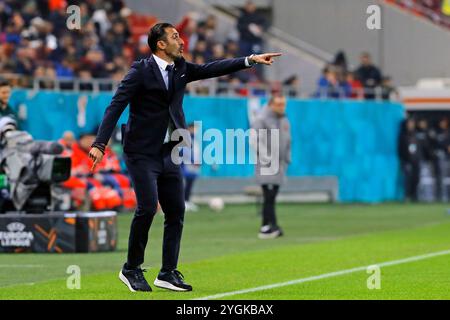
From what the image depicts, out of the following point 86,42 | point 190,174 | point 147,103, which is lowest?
point 190,174

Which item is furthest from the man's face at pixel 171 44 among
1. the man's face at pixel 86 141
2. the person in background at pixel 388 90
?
the person in background at pixel 388 90

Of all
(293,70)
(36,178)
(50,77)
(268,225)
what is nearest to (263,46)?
(293,70)

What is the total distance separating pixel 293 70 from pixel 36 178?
60.4 ft

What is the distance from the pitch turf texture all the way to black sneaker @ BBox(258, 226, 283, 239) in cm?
19

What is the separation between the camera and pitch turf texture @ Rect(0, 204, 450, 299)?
40.2 ft

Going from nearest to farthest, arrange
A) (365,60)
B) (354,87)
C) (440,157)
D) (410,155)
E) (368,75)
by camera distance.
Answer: (365,60) → (368,75) → (354,87) → (410,155) → (440,157)

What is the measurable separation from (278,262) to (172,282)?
3883 mm

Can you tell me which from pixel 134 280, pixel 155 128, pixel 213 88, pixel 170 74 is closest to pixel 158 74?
pixel 170 74

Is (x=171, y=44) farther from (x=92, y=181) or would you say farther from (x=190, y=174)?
(x=190, y=174)

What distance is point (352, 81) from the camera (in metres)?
34.8

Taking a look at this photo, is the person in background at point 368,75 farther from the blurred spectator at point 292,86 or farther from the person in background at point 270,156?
the person in background at point 270,156
